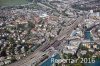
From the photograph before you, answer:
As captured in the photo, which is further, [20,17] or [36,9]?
[36,9]

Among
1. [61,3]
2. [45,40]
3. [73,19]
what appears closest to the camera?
[45,40]

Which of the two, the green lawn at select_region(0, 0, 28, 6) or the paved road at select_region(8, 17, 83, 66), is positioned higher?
the green lawn at select_region(0, 0, 28, 6)

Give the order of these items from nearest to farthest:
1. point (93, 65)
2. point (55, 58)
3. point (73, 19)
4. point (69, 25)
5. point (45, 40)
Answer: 1. point (93, 65)
2. point (55, 58)
3. point (45, 40)
4. point (69, 25)
5. point (73, 19)

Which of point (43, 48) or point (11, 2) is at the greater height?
point (11, 2)

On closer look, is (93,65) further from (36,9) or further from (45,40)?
(36,9)

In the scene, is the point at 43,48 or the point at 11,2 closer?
the point at 43,48

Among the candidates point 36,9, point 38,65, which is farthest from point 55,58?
point 36,9

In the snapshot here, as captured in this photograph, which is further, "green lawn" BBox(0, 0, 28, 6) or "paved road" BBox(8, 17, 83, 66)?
"green lawn" BBox(0, 0, 28, 6)

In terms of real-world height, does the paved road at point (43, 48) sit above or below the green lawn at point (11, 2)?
below

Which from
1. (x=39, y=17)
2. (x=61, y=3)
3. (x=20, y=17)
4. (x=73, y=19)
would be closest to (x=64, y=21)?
(x=73, y=19)

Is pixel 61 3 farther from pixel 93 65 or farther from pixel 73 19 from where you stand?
pixel 93 65

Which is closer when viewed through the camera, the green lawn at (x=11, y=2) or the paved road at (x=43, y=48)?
the paved road at (x=43, y=48)
